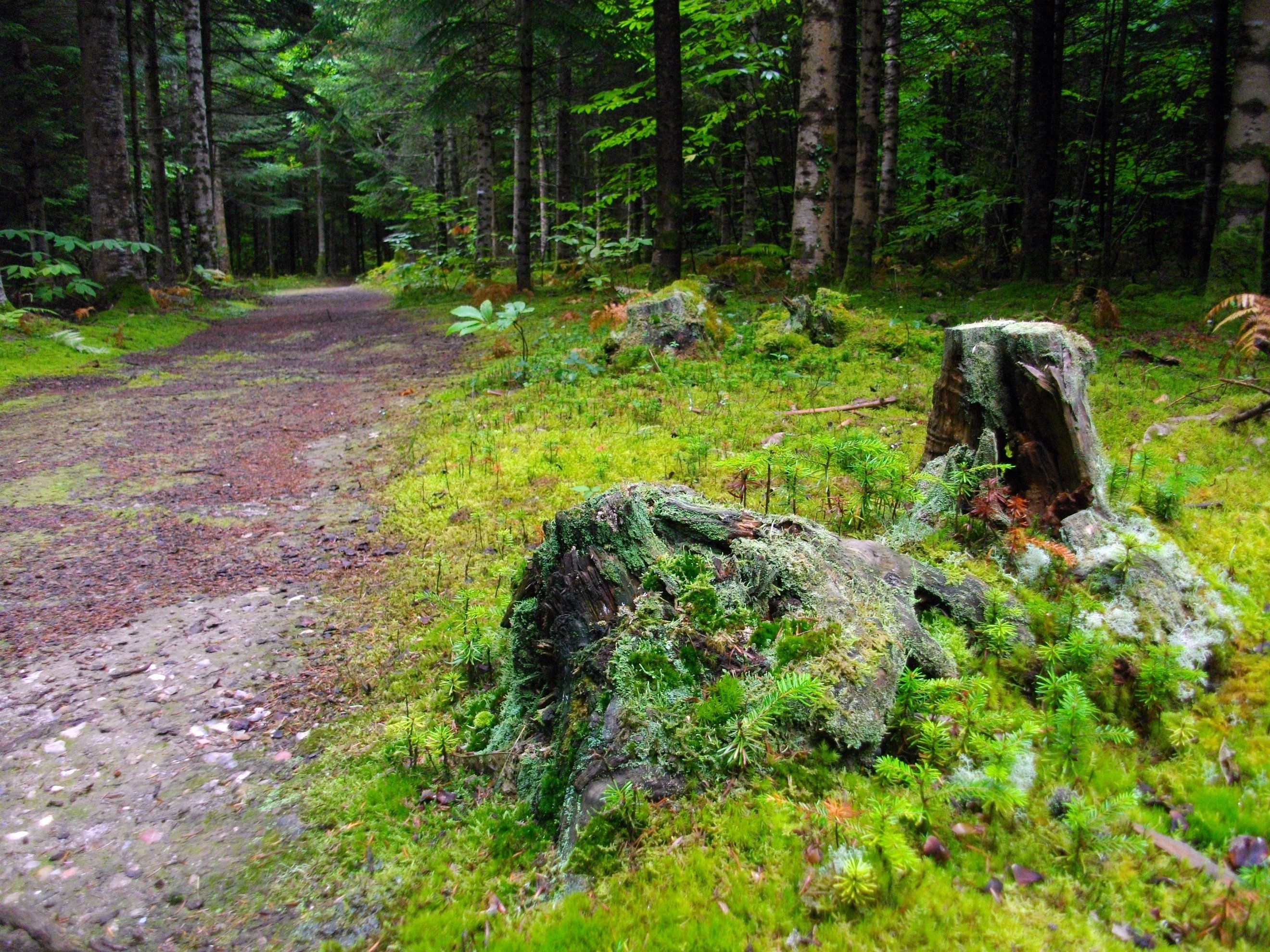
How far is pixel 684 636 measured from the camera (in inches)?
98.9

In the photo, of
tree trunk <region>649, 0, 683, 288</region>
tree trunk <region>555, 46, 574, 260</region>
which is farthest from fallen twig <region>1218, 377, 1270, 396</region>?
tree trunk <region>555, 46, 574, 260</region>

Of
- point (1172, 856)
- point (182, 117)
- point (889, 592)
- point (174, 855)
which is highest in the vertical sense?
point (182, 117)

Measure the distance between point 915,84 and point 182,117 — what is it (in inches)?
996

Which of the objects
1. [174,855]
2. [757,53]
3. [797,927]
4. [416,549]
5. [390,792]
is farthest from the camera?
[757,53]

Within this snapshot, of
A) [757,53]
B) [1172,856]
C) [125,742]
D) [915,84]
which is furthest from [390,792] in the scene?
[915,84]

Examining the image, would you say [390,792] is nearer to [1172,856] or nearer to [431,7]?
[1172,856]

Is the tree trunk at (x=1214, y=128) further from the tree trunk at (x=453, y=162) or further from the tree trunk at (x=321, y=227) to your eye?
the tree trunk at (x=321, y=227)

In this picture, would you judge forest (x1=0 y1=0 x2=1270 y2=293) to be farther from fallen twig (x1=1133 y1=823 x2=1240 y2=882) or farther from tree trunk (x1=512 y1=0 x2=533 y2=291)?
fallen twig (x1=1133 y1=823 x2=1240 y2=882)

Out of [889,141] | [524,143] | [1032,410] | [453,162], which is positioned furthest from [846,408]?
A: [453,162]

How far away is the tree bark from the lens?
1077cm

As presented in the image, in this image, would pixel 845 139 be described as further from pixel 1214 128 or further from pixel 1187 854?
pixel 1187 854

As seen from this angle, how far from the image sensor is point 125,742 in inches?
118

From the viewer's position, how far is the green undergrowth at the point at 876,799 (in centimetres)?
182

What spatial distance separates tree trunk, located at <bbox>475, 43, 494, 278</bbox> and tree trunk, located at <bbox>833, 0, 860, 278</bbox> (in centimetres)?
812
